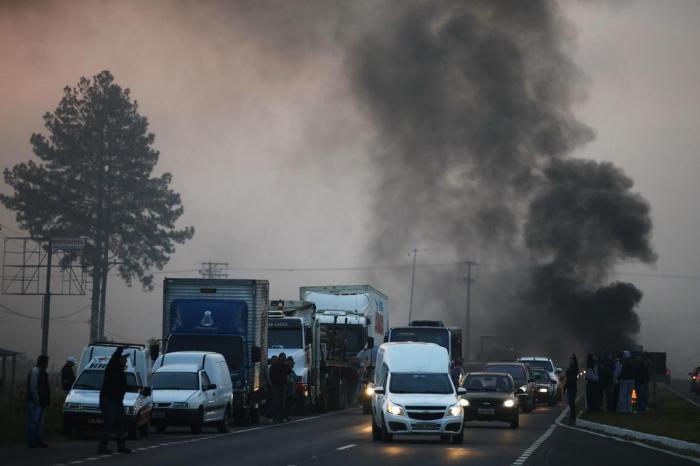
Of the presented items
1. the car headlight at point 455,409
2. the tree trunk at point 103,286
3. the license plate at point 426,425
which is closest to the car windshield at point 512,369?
the car headlight at point 455,409

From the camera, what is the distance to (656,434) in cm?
2981

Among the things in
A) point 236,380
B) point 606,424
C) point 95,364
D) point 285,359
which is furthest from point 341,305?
point 95,364

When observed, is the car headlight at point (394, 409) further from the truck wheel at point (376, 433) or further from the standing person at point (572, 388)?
the standing person at point (572, 388)

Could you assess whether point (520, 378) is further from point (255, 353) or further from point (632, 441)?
point (632, 441)

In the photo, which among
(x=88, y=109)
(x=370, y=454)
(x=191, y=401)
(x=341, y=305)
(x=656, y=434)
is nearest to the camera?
(x=370, y=454)

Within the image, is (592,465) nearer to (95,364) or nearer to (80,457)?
(80,457)

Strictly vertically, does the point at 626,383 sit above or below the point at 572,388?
above

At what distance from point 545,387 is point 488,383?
19017mm

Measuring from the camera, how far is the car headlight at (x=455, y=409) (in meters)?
29.0

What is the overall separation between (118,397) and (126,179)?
66.9m

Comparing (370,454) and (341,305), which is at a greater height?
(341,305)

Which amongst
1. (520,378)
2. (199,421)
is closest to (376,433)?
(199,421)

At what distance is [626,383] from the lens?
137 ft

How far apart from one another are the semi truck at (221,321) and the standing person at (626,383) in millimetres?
12125
